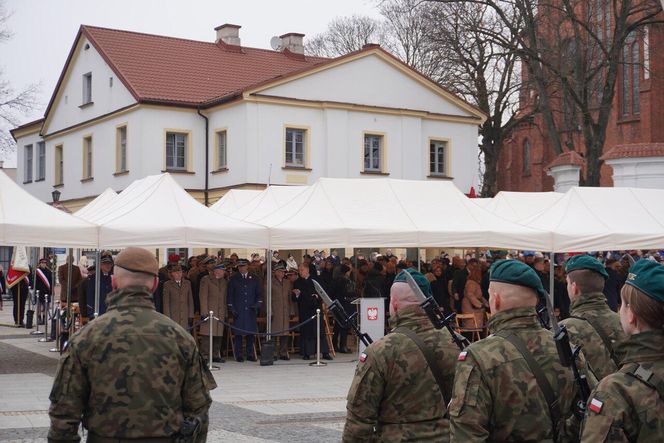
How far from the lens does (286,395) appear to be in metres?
14.2

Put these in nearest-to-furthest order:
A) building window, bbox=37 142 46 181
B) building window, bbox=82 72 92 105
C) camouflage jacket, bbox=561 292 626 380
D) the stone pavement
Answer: camouflage jacket, bbox=561 292 626 380 < the stone pavement < building window, bbox=82 72 92 105 < building window, bbox=37 142 46 181

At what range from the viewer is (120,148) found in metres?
42.2

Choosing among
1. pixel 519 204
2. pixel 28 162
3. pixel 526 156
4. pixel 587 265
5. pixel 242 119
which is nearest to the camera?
pixel 587 265

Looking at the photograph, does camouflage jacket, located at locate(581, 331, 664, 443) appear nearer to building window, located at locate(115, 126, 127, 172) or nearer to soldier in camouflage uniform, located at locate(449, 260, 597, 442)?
soldier in camouflage uniform, located at locate(449, 260, 597, 442)

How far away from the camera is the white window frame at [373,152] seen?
4150 centimetres

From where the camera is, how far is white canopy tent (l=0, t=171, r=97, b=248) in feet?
54.0

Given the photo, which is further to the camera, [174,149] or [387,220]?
[174,149]

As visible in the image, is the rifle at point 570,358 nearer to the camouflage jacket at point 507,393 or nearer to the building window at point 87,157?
the camouflage jacket at point 507,393

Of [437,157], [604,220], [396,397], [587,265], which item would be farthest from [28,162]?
[396,397]

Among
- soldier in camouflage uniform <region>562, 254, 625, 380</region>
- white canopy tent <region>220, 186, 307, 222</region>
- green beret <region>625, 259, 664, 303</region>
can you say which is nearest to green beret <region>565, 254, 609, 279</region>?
soldier in camouflage uniform <region>562, 254, 625, 380</region>

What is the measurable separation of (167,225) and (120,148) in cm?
2538

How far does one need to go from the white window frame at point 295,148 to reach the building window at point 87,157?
→ 1091 cm

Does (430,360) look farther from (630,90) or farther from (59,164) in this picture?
(630,90)

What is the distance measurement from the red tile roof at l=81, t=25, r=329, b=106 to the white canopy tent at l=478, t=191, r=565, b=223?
59.2 feet
